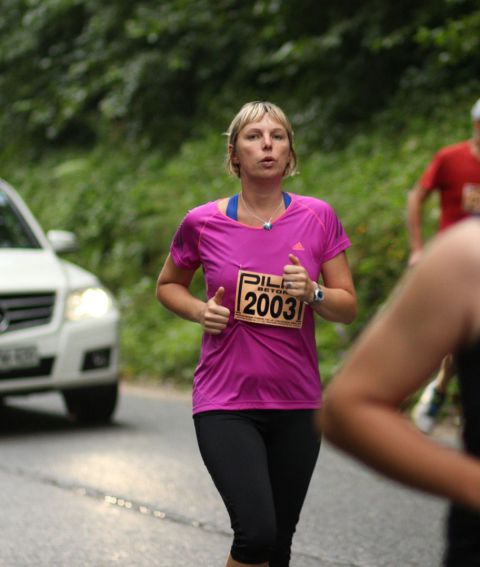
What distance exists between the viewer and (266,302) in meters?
3.82

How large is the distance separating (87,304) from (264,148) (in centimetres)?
583

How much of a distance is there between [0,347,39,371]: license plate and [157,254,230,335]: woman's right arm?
5077 mm

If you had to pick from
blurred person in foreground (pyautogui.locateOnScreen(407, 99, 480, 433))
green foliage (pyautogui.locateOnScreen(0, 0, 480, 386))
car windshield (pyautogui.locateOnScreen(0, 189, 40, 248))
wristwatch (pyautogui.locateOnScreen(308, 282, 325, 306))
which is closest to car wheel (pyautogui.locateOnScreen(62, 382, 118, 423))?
car windshield (pyautogui.locateOnScreen(0, 189, 40, 248))

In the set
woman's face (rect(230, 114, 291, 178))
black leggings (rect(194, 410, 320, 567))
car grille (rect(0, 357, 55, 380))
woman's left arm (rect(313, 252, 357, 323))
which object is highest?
woman's face (rect(230, 114, 291, 178))

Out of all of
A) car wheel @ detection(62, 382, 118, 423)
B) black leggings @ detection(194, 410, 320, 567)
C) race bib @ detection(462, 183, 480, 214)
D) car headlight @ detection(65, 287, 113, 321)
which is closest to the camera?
black leggings @ detection(194, 410, 320, 567)

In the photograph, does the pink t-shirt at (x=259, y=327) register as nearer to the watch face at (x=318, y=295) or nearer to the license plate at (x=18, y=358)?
the watch face at (x=318, y=295)

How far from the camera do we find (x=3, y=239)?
1002 cm

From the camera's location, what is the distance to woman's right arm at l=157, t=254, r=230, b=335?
379 centimetres

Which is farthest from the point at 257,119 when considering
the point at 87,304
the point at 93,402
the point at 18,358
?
the point at 93,402

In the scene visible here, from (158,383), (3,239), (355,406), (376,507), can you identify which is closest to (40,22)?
(158,383)

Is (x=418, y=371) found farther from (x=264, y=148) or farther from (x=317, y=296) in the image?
(x=264, y=148)

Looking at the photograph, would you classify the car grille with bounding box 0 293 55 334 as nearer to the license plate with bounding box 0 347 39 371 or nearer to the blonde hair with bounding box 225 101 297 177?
the license plate with bounding box 0 347 39 371

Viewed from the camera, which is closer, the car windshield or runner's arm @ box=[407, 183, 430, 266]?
runner's arm @ box=[407, 183, 430, 266]

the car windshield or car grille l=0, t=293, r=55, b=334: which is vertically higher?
the car windshield
